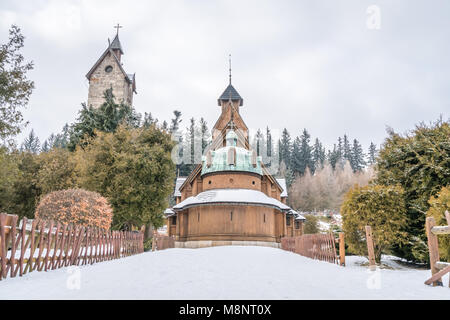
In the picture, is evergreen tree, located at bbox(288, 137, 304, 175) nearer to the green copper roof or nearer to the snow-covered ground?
the green copper roof

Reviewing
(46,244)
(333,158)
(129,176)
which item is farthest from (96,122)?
(333,158)

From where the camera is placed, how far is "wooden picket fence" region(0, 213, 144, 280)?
24.6 ft

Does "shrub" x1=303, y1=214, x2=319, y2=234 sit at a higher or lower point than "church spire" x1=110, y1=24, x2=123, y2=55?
lower

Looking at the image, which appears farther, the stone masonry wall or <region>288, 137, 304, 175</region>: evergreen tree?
<region>288, 137, 304, 175</region>: evergreen tree

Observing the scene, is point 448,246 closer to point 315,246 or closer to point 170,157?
point 315,246

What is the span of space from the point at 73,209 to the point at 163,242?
11.8m

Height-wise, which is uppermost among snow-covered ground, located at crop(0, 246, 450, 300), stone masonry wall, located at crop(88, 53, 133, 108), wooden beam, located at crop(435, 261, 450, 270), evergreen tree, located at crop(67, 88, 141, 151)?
stone masonry wall, located at crop(88, 53, 133, 108)

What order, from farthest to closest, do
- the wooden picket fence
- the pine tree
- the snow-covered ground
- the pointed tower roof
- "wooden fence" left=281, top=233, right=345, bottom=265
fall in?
the pine tree
the pointed tower roof
"wooden fence" left=281, top=233, right=345, bottom=265
the wooden picket fence
the snow-covered ground

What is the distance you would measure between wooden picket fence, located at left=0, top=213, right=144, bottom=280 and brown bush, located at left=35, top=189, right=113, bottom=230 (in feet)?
5.23

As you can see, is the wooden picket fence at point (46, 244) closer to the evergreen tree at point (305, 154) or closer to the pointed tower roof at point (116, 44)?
the pointed tower roof at point (116, 44)

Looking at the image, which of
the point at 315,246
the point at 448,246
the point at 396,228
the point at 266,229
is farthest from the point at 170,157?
the point at 448,246

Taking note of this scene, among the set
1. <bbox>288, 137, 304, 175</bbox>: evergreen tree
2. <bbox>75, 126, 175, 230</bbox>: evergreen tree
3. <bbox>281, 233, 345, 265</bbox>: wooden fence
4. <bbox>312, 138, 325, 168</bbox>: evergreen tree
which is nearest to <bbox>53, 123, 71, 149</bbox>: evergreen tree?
<bbox>75, 126, 175, 230</bbox>: evergreen tree

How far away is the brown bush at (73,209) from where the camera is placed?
50.2 ft

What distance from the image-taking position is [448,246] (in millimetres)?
9617
